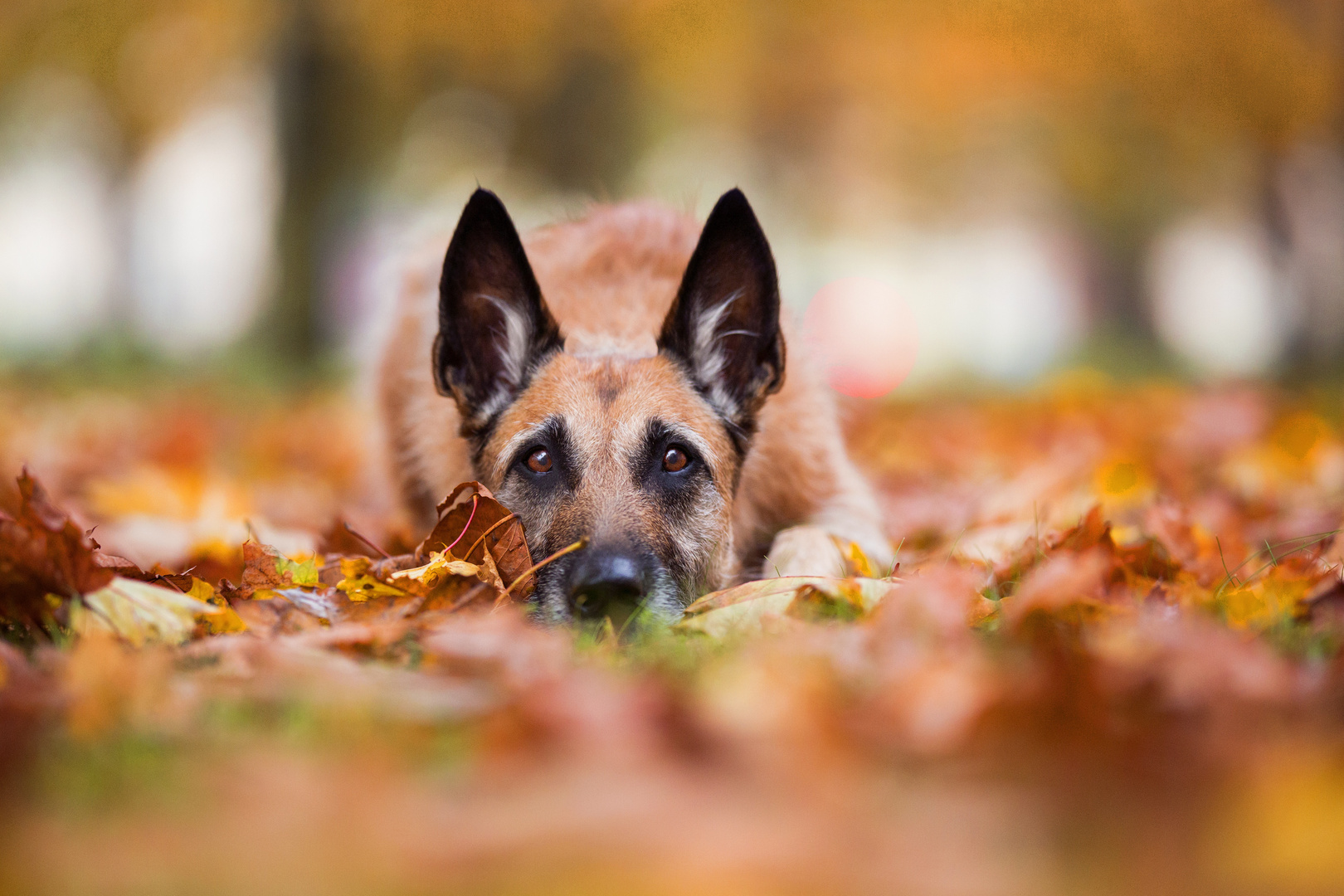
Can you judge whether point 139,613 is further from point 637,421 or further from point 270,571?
point 637,421

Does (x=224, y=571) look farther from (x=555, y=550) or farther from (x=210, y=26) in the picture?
(x=210, y=26)

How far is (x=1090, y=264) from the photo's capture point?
37.1 m

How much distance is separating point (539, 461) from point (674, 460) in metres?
0.46

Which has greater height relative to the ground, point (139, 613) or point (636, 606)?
point (636, 606)

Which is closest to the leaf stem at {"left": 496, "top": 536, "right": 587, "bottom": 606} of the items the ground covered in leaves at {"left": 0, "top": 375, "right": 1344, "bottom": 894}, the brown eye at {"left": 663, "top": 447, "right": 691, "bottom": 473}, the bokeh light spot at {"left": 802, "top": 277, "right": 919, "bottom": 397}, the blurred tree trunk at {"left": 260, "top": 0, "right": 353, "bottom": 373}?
the ground covered in leaves at {"left": 0, "top": 375, "right": 1344, "bottom": 894}

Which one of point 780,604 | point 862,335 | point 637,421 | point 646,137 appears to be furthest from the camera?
point 862,335

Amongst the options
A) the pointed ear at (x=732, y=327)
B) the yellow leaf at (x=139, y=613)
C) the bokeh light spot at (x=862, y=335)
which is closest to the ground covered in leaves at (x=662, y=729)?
the yellow leaf at (x=139, y=613)

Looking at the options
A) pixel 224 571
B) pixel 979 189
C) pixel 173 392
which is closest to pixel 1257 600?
pixel 224 571

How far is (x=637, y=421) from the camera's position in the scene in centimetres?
353

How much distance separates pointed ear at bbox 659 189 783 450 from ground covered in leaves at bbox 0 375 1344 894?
38.8 inches

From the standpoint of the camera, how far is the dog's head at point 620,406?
10.9 feet

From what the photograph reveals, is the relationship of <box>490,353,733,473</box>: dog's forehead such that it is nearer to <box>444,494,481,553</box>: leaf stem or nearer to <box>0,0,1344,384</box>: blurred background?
<box>444,494,481,553</box>: leaf stem

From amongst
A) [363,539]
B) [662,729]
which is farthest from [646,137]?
[662,729]

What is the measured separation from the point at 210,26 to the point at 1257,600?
739 inches
